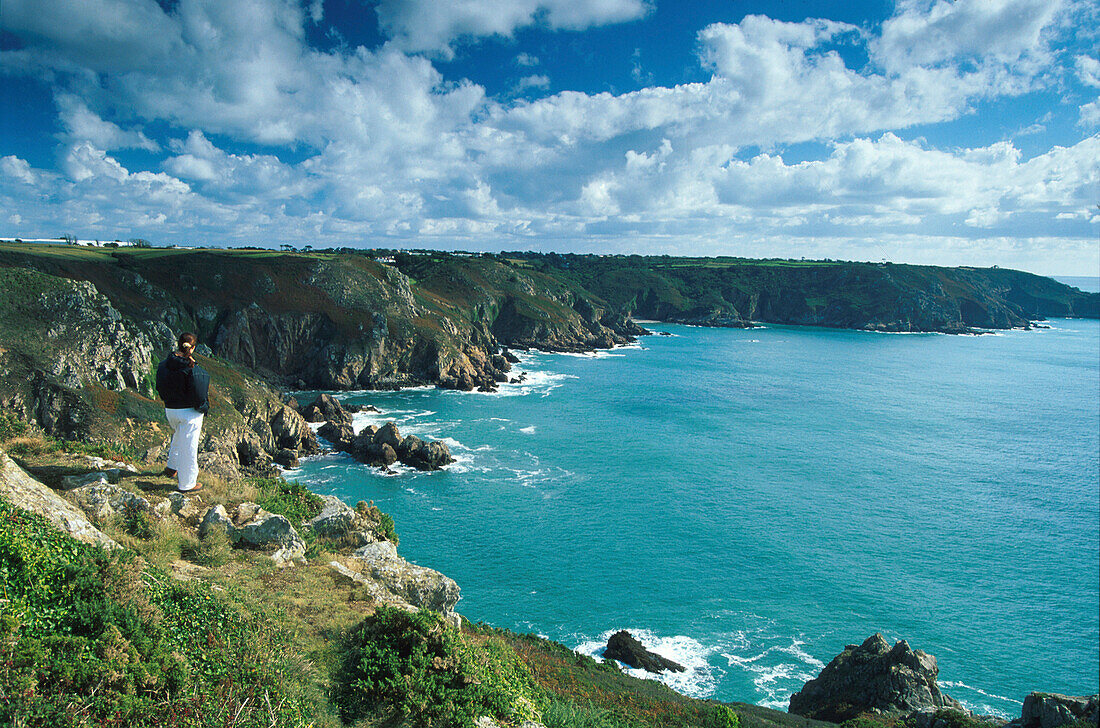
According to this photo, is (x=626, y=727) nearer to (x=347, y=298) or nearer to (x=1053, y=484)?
(x=1053, y=484)

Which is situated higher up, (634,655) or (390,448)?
(390,448)

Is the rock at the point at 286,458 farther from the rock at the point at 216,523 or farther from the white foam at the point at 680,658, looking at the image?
the rock at the point at 216,523

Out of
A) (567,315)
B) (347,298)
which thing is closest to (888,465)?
(347,298)

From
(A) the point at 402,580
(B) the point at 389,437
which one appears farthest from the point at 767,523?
(A) the point at 402,580

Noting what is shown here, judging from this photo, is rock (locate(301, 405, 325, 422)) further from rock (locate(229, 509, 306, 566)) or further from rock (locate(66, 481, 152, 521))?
rock (locate(229, 509, 306, 566))

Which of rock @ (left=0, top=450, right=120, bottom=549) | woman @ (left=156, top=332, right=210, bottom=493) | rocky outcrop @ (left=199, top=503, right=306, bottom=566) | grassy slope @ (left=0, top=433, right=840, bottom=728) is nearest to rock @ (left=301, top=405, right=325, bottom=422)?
grassy slope @ (left=0, top=433, right=840, bottom=728)

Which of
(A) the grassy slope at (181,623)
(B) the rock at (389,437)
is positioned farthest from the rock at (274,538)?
(B) the rock at (389,437)

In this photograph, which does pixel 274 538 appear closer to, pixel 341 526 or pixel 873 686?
pixel 341 526
